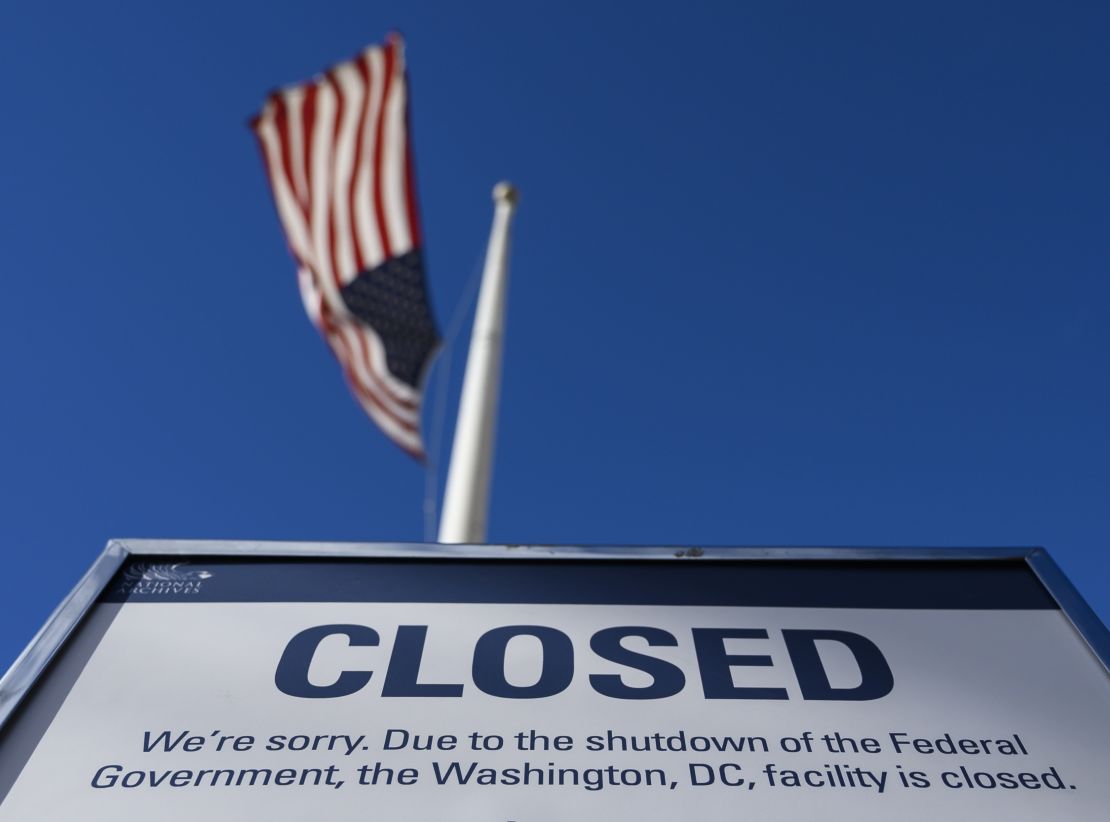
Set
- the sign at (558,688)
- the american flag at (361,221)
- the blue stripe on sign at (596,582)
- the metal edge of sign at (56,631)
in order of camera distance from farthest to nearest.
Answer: the american flag at (361,221) → the blue stripe on sign at (596,582) → the metal edge of sign at (56,631) → the sign at (558,688)

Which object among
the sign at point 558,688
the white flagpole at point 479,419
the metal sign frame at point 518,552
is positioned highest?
the white flagpole at point 479,419

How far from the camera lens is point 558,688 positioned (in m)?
1.31

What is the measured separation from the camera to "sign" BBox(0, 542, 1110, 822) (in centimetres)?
114

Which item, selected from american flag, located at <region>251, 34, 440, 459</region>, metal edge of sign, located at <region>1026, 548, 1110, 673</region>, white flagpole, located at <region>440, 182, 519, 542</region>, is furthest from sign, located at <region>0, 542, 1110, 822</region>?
american flag, located at <region>251, 34, 440, 459</region>

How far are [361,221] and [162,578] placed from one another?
4.93 meters

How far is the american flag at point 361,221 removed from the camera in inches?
227

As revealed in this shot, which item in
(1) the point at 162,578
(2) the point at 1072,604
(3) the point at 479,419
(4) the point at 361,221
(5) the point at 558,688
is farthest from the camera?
(4) the point at 361,221

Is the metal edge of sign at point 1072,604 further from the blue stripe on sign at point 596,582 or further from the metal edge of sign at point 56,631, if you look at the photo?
the metal edge of sign at point 56,631

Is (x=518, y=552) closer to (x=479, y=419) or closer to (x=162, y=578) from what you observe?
(x=162, y=578)

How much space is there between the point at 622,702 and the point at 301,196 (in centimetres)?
551

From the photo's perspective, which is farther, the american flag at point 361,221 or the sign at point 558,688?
the american flag at point 361,221

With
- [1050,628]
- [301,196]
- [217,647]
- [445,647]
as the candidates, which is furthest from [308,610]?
[301,196]

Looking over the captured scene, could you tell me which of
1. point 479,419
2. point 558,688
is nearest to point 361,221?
point 479,419

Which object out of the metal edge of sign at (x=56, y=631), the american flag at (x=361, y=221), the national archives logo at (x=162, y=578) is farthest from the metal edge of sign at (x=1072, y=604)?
the american flag at (x=361, y=221)
